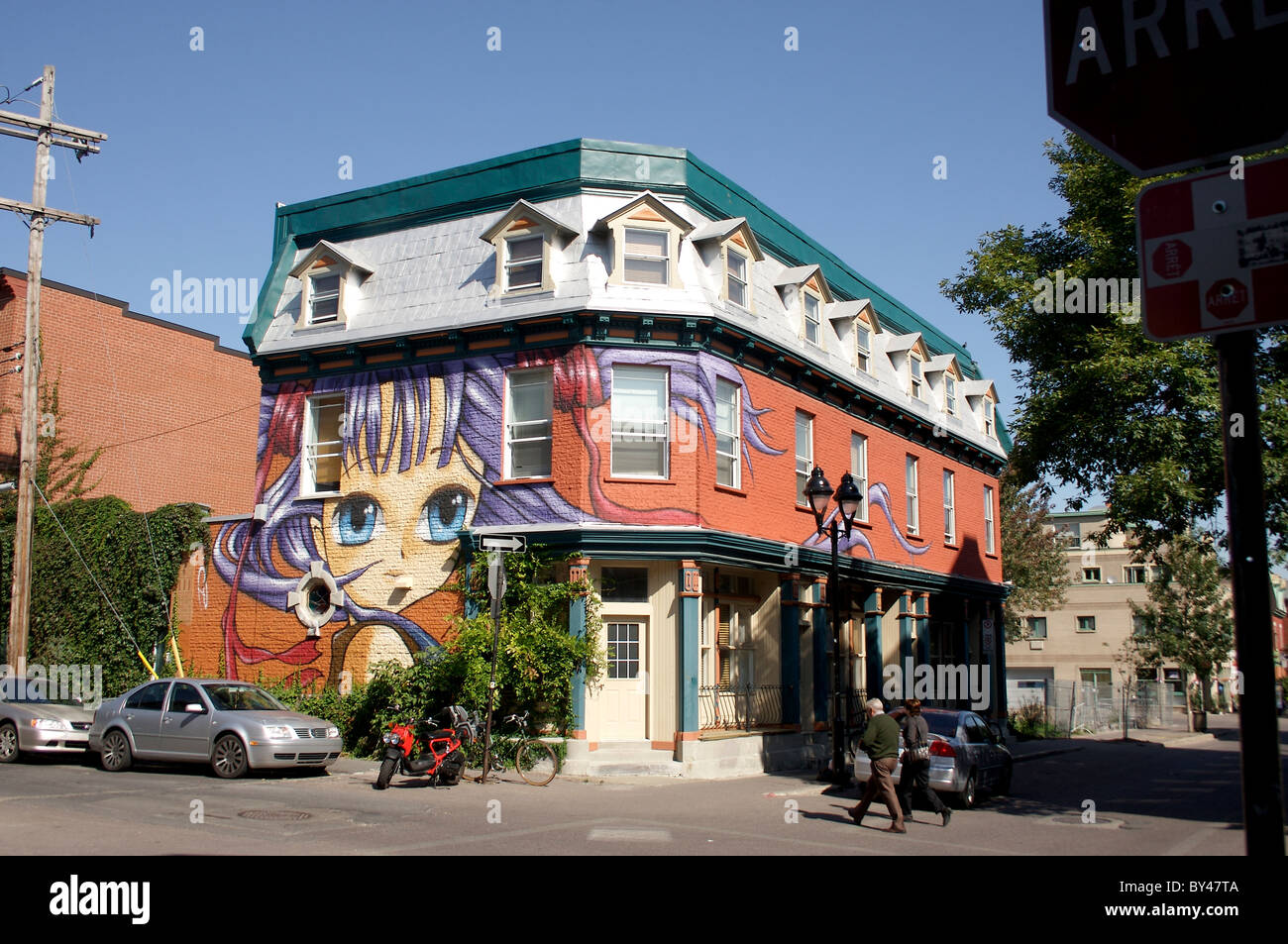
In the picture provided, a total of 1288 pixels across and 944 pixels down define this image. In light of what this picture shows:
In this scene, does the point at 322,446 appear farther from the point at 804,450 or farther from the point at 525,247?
the point at 804,450

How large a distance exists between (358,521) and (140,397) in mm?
13680

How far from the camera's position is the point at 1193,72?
361 cm

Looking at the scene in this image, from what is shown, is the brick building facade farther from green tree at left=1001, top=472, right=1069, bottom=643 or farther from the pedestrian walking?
green tree at left=1001, top=472, right=1069, bottom=643

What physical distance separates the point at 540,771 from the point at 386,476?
6.88 metres

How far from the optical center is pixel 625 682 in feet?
63.4

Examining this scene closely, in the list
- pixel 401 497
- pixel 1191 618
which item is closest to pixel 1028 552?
pixel 1191 618

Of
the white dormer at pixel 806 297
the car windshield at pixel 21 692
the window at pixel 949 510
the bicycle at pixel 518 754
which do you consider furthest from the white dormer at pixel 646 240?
the window at pixel 949 510

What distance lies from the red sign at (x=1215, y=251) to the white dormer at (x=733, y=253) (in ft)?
56.5

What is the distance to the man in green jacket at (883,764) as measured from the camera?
13539mm

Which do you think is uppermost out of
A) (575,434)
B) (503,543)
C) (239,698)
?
(575,434)

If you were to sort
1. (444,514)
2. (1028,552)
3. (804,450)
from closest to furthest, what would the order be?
(444,514)
(804,450)
(1028,552)

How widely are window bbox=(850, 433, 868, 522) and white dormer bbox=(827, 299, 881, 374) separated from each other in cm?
172
